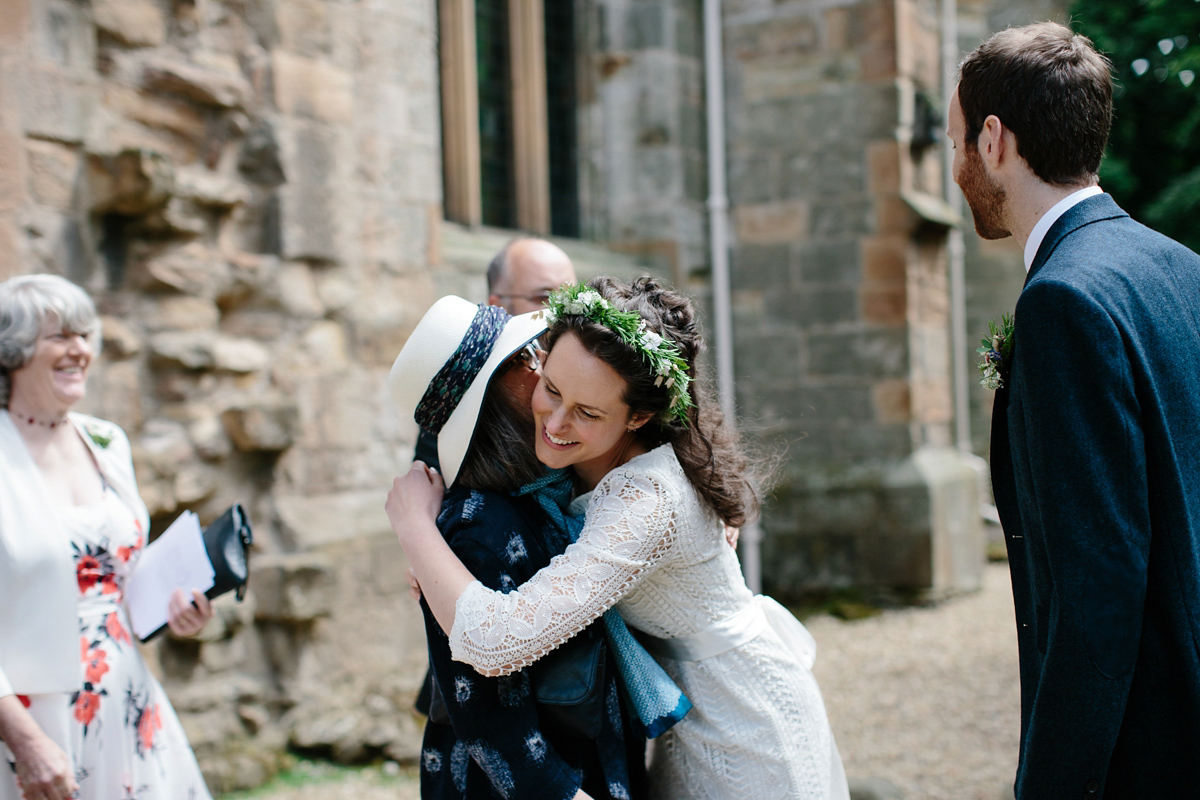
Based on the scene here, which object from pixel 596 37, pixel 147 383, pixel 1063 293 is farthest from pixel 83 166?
pixel 596 37

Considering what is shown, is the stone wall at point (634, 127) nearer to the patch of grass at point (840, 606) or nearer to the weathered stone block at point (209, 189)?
the patch of grass at point (840, 606)

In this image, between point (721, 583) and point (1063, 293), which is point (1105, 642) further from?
point (721, 583)

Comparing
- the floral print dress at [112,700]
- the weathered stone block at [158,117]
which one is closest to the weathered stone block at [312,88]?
the weathered stone block at [158,117]

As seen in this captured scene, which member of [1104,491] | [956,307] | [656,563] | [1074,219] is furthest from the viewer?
[956,307]

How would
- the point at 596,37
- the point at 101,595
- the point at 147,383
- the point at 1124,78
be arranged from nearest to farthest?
the point at 101,595 < the point at 147,383 < the point at 596,37 < the point at 1124,78

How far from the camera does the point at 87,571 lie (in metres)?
2.42

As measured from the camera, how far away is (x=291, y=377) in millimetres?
4422

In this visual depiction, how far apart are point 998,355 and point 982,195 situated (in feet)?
0.86

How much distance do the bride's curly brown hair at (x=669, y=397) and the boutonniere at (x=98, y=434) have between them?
1545 millimetres

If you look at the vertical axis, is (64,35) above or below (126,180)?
above

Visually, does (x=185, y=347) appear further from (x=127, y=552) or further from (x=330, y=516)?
(x=127, y=552)

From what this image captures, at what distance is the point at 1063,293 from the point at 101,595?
7.33 feet

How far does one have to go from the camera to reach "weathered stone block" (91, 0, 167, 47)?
12.5 ft

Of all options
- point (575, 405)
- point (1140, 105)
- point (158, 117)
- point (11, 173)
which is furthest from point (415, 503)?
point (1140, 105)
